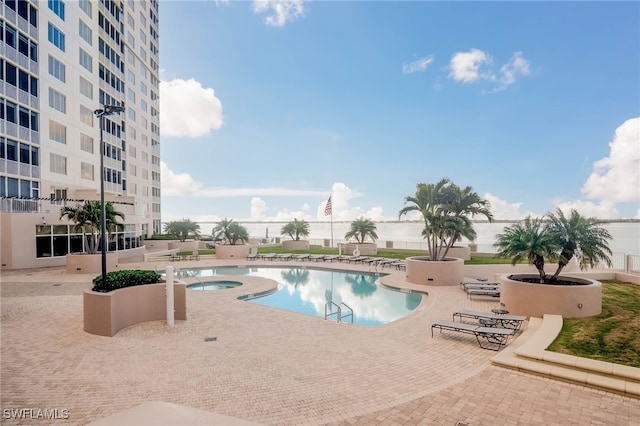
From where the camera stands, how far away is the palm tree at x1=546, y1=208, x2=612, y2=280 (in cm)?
1164

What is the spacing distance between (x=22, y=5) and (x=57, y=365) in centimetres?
3059

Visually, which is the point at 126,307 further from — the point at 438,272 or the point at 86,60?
the point at 86,60

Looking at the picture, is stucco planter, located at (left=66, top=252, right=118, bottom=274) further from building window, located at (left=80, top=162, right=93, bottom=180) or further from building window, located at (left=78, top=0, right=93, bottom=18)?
building window, located at (left=78, top=0, right=93, bottom=18)

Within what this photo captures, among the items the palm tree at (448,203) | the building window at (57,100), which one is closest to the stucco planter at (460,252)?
the palm tree at (448,203)

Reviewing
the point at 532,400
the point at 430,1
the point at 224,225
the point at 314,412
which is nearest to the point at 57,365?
the point at 314,412

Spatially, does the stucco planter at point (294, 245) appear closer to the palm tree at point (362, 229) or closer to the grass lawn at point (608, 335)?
the palm tree at point (362, 229)

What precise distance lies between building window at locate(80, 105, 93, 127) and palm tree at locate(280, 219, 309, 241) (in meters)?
21.9

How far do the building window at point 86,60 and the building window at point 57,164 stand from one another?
9.81 m

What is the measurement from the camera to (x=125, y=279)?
35.6 feet

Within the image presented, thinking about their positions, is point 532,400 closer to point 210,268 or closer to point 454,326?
point 454,326

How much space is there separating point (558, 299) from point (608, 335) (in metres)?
2.16

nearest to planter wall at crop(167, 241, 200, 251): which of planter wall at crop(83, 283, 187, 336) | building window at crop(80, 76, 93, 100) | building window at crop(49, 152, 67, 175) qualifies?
building window at crop(49, 152, 67, 175)

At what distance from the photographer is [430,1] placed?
24500mm

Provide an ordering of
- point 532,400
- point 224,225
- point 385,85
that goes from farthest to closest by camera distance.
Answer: point 385,85 < point 224,225 < point 532,400
